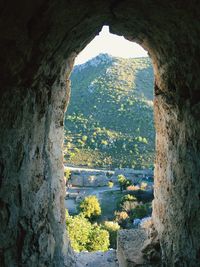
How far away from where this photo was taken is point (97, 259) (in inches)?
206

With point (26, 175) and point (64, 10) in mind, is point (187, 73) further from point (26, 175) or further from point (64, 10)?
point (26, 175)

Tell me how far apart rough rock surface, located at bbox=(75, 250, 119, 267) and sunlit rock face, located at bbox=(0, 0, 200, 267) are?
930 millimetres

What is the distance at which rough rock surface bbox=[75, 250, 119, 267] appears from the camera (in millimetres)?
5045

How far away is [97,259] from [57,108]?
7.76 feet

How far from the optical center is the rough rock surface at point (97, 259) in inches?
199

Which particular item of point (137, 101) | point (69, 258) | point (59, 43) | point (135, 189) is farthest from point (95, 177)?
point (59, 43)

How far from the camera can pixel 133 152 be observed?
35.3 metres

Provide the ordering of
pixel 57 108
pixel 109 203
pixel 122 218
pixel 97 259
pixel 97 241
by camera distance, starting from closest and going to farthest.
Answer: pixel 57 108 → pixel 97 259 → pixel 97 241 → pixel 122 218 → pixel 109 203

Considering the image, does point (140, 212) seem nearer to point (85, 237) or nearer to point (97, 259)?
point (85, 237)

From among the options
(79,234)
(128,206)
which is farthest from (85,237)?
(128,206)

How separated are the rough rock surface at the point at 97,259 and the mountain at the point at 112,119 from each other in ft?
93.4

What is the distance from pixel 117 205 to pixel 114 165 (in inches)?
477

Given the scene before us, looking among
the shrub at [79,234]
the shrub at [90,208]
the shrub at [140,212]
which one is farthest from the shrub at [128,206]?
the shrub at [79,234]

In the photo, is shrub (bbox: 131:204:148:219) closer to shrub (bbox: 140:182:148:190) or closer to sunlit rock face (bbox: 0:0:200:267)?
shrub (bbox: 140:182:148:190)
